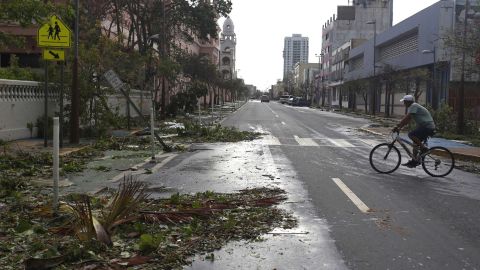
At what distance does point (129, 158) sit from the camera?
1482cm

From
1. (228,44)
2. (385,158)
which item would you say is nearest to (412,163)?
(385,158)

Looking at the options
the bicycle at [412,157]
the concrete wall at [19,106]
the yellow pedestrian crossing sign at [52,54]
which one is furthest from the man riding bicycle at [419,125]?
the concrete wall at [19,106]

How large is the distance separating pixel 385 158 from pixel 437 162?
1.15 metres

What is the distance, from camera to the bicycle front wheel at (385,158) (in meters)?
12.5

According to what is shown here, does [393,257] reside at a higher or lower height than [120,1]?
lower

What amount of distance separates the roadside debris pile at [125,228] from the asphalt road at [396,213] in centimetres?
94

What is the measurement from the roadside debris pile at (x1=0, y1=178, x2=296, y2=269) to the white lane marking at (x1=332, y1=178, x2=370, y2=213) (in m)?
1.28

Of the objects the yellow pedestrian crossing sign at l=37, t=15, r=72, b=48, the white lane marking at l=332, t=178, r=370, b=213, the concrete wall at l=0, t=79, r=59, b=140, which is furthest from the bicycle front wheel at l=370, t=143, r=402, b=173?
the concrete wall at l=0, t=79, r=59, b=140

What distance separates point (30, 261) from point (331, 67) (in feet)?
352

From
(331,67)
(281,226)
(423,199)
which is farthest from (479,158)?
(331,67)

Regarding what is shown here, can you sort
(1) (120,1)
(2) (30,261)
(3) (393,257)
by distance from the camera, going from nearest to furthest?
(2) (30,261), (3) (393,257), (1) (120,1)

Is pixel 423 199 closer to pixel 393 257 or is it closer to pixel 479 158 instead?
pixel 393 257

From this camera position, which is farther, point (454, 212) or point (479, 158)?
point (479, 158)

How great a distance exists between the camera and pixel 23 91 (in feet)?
60.2
